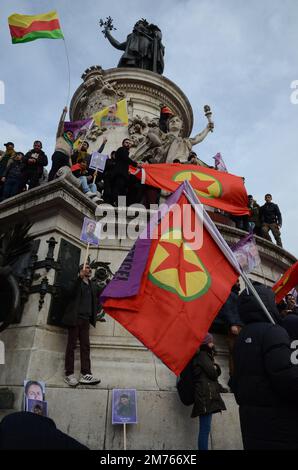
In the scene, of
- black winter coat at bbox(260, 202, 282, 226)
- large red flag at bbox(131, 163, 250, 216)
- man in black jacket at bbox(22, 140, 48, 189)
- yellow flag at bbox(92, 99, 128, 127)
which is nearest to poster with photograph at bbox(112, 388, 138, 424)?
large red flag at bbox(131, 163, 250, 216)

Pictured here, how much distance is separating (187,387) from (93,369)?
151cm

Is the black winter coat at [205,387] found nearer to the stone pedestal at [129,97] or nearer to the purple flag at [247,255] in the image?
the purple flag at [247,255]

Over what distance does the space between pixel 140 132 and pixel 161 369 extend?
10404 mm

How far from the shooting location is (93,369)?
206 inches

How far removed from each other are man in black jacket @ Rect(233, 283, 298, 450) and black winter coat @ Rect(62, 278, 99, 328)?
2.74 meters

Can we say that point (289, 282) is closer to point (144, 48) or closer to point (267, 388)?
point (267, 388)

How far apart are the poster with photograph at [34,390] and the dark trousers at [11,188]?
209 inches

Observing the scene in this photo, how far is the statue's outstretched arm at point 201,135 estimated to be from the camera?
13962 mm

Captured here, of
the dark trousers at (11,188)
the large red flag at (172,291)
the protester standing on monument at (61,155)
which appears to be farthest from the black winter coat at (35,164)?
the large red flag at (172,291)

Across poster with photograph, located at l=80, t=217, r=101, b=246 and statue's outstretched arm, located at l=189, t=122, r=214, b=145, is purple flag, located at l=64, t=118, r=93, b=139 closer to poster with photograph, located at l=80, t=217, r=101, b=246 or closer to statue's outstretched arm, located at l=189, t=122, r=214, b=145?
statue's outstretched arm, located at l=189, t=122, r=214, b=145

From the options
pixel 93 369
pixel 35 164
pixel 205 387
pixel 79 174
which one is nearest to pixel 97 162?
pixel 79 174

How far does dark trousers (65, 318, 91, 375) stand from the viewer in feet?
16.0
